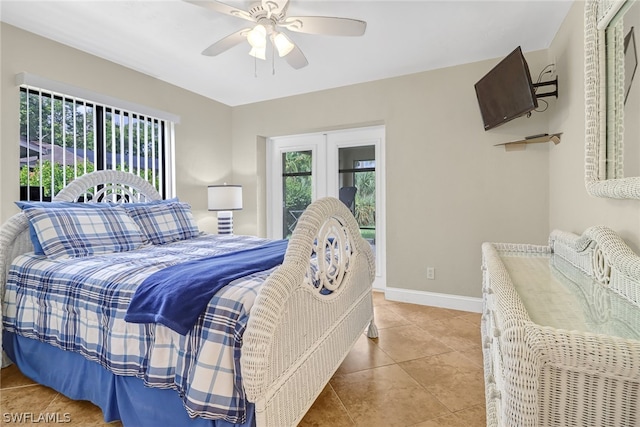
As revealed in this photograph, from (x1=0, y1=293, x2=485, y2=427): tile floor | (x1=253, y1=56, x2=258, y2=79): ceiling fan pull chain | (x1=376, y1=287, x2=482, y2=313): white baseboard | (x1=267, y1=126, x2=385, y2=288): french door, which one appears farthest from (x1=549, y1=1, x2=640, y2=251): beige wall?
(x1=253, y1=56, x2=258, y2=79): ceiling fan pull chain

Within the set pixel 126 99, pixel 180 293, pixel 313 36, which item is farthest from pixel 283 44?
pixel 126 99

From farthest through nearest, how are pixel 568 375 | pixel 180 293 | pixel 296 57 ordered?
pixel 296 57 → pixel 180 293 → pixel 568 375

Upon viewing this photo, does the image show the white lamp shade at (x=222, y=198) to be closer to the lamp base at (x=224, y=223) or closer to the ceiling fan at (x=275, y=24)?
the lamp base at (x=224, y=223)

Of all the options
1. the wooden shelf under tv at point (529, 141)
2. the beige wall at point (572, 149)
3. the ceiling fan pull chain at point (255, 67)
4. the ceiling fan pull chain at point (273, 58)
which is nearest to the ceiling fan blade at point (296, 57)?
the ceiling fan pull chain at point (273, 58)

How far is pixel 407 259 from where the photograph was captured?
3357 millimetres

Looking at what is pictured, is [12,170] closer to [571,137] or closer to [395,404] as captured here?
[395,404]

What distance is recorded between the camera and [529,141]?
267 cm

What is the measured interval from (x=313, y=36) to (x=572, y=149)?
209 cm

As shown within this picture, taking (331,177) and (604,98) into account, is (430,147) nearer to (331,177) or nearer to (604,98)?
(331,177)

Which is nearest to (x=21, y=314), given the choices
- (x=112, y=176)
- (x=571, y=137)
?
(x=112, y=176)

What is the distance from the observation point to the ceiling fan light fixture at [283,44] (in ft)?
6.61

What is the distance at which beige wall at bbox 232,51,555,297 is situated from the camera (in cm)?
285

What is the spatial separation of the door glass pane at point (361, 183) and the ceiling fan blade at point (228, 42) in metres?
2.12

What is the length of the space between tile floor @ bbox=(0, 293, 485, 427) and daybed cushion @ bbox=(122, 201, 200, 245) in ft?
3.86
